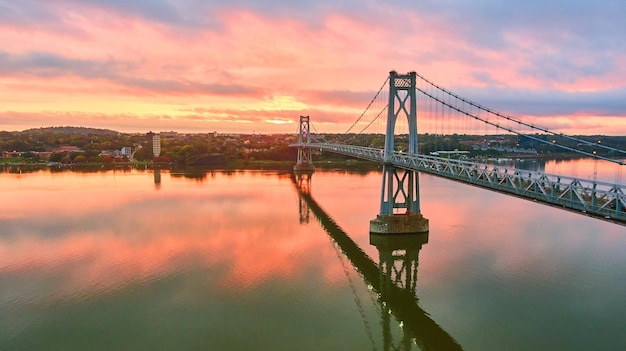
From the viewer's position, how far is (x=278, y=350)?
37.0ft

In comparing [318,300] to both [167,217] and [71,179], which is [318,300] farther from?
[71,179]

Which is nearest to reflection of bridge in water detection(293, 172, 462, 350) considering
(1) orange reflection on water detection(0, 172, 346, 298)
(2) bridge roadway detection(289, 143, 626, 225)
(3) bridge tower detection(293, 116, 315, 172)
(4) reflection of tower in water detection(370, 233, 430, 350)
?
(4) reflection of tower in water detection(370, 233, 430, 350)

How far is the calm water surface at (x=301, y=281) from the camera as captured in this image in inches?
478

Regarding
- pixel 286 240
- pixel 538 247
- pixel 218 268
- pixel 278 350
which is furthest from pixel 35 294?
pixel 538 247

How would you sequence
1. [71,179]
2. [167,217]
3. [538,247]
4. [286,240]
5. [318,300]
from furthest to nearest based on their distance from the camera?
[71,179] → [167,217] → [286,240] → [538,247] → [318,300]

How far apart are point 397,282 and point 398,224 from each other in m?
5.79

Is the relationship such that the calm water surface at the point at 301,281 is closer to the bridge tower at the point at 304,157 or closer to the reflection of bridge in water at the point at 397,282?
the reflection of bridge in water at the point at 397,282

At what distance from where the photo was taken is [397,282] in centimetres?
1723

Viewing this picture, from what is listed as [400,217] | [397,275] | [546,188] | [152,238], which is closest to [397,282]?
[397,275]

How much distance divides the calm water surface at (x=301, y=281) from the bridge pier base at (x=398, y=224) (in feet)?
2.74

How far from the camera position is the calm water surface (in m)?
12.1

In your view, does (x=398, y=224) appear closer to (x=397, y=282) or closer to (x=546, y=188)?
(x=397, y=282)

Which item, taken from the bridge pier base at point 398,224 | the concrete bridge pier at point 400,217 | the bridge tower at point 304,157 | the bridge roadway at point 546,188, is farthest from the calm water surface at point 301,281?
the bridge tower at point 304,157

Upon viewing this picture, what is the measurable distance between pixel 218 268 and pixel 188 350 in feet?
22.5
